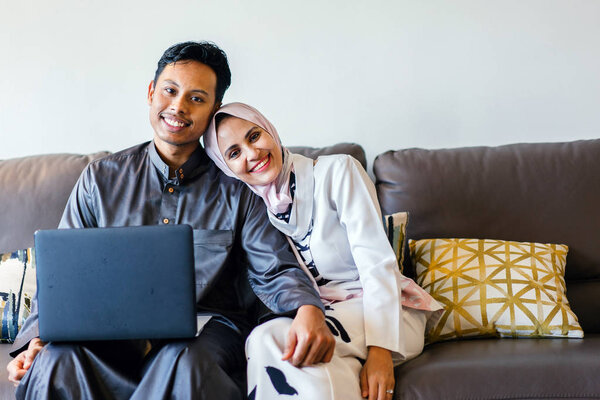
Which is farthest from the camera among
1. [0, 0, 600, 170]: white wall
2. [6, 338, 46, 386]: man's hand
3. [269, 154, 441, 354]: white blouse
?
[0, 0, 600, 170]: white wall

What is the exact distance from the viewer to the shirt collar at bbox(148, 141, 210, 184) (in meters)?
1.79

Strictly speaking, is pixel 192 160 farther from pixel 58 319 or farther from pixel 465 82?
pixel 465 82

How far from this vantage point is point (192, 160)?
5.94 ft

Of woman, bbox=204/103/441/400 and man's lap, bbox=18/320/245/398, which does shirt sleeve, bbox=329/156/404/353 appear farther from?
man's lap, bbox=18/320/245/398

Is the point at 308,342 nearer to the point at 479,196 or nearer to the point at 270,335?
the point at 270,335

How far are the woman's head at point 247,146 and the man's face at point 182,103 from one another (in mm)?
60

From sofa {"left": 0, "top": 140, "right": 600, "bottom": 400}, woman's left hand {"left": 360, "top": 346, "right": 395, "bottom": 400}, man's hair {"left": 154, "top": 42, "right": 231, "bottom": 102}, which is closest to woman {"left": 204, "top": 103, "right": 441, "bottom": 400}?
woman's left hand {"left": 360, "top": 346, "right": 395, "bottom": 400}

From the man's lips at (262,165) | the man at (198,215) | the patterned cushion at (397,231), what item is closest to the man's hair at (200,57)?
the man at (198,215)

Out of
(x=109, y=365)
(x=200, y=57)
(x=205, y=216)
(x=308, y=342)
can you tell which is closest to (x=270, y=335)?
(x=308, y=342)

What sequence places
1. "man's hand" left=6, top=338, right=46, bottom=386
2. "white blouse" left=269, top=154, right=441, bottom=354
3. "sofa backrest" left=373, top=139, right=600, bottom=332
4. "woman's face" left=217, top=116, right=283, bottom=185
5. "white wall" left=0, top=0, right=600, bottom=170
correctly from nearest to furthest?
"man's hand" left=6, top=338, right=46, bottom=386, "white blouse" left=269, top=154, right=441, bottom=354, "woman's face" left=217, top=116, right=283, bottom=185, "sofa backrest" left=373, top=139, right=600, bottom=332, "white wall" left=0, top=0, right=600, bottom=170

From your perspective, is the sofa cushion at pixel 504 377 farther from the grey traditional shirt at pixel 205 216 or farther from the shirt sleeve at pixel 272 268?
the grey traditional shirt at pixel 205 216

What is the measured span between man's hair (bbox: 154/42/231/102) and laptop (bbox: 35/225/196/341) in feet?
2.14

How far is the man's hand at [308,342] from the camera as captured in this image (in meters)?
1.36

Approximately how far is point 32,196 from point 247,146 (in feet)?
2.58
